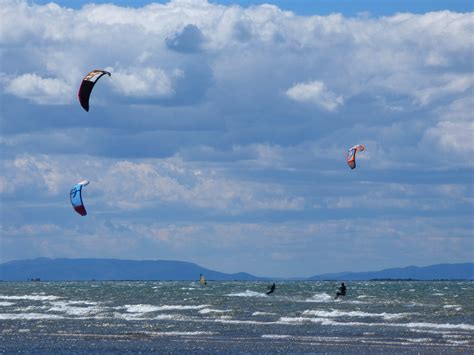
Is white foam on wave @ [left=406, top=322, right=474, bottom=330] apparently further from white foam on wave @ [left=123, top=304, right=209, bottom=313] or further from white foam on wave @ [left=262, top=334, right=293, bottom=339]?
white foam on wave @ [left=123, top=304, right=209, bottom=313]

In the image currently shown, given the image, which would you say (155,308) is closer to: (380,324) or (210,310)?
(210,310)

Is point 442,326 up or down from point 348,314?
down

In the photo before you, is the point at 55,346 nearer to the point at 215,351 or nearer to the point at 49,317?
the point at 215,351

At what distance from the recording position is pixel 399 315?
166ft

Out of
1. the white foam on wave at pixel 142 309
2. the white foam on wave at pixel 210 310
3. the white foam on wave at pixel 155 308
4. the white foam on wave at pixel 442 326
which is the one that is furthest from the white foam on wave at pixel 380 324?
the white foam on wave at pixel 155 308

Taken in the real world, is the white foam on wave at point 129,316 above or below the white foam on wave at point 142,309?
below

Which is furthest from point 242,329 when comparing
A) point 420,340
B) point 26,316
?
point 26,316

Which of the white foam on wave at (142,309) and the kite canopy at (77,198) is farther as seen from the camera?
the white foam on wave at (142,309)

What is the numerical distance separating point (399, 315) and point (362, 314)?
2.37 m

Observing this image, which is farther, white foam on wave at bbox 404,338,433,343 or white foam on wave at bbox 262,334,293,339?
white foam on wave at bbox 262,334,293,339

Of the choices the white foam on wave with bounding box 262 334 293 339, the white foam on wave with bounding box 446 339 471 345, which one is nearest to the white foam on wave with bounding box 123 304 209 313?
the white foam on wave with bounding box 262 334 293 339

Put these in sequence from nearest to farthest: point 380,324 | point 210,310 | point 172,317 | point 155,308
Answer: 1. point 380,324
2. point 172,317
3. point 210,310
4. point 155,308

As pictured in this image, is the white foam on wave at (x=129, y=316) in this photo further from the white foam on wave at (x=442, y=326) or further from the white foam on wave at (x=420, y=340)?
the white foam on wave at (x=420, y=340)

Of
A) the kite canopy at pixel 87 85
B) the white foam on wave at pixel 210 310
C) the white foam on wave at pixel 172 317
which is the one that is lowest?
the white foam on wave at pixel 172 317
